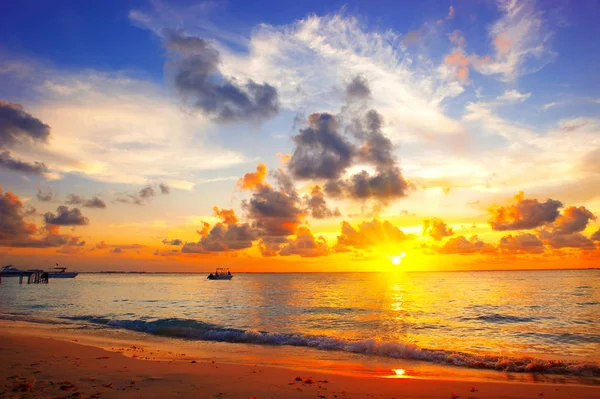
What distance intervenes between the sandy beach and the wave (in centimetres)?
372

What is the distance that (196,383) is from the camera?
42.2 ft

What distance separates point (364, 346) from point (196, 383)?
520 inches

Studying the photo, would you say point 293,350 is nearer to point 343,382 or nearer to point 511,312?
point 343,382

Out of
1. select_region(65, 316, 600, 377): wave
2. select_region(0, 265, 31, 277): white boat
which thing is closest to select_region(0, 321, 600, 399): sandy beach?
select_region(65, 316, 600, 377): wave

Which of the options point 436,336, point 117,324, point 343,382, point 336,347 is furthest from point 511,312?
point 117,324

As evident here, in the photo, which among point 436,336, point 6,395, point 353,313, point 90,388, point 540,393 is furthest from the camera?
point 353,313

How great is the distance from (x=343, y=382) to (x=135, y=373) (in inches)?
313

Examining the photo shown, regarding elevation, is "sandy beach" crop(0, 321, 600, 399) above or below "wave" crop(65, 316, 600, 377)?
above

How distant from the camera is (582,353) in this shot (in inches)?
896

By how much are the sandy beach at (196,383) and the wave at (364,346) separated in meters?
3.72

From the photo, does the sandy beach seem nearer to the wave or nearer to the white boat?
the wave

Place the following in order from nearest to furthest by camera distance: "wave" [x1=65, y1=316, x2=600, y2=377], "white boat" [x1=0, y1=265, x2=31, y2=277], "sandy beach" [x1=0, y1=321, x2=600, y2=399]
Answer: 1. "sandy beach" [x1=0, y1=321, x2=600, y2=399]
2. "wave" [x1=65, y1=316, x2=600, y2=377]
3. "white boat" [x1=0, y1=265, x2=31, y2=277]

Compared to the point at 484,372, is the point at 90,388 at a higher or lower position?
higher

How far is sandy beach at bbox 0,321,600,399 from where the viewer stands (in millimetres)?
11484
